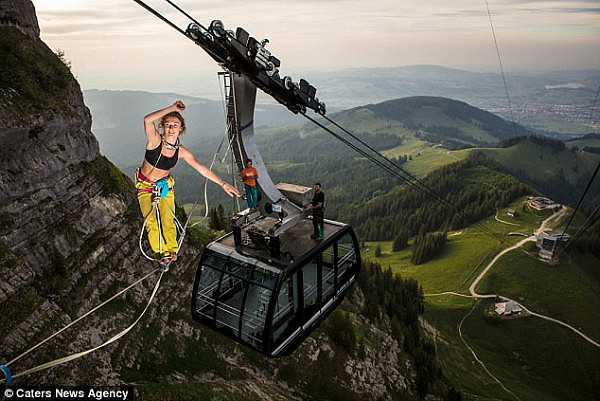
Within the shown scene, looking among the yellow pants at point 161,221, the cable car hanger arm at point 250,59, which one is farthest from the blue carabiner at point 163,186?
the cable car hanger arm at point 250,59

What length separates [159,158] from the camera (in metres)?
7.66

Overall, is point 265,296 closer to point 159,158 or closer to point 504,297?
point 159,158

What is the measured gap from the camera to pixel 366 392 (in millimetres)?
32344

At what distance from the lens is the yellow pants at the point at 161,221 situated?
8211 millimetres

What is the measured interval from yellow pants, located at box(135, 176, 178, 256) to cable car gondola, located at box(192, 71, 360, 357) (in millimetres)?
2244

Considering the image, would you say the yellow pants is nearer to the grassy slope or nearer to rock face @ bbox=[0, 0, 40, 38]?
rock face @ bbox=[0, 0, 40, 38]

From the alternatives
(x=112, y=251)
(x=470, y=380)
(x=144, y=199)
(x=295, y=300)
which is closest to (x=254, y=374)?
(x=112, y=251)

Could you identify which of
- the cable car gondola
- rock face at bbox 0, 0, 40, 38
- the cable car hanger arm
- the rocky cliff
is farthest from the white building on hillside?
rock face at bbox 0, 0, 40, 38

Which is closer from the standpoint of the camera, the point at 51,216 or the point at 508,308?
the point at 51,216

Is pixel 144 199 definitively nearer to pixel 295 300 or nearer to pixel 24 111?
pixel 295 300

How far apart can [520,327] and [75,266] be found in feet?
300

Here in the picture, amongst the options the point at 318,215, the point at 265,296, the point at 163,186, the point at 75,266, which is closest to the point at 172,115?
the point at 163,186

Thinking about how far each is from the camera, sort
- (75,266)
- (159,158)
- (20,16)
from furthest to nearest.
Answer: (20,16)
(75,266)
(159,158)

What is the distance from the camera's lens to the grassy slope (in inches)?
2616
